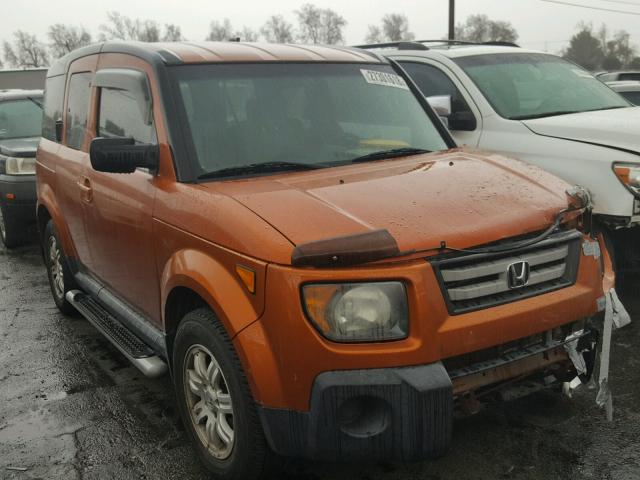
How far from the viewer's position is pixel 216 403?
2951mm

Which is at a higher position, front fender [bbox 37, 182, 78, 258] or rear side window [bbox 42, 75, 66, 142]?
rear side window [bbox 42, 75, 66, 142]

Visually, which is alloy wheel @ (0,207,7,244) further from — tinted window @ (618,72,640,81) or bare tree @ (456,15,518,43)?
bare tree @ (456,15,518,43)

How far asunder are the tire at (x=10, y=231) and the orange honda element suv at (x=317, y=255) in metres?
4.25

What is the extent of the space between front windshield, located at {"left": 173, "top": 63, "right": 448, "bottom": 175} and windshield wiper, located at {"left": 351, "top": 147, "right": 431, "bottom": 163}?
24mm

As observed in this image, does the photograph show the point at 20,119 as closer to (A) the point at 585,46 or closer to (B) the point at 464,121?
(B) the point at 464,121

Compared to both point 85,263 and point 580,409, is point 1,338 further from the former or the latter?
point 580,409

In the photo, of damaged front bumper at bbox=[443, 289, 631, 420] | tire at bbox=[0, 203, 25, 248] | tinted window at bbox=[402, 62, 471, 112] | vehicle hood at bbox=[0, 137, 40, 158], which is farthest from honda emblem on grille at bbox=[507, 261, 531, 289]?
tire at bbox=[0, 203, 25, 248]

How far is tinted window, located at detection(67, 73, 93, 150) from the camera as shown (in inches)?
178

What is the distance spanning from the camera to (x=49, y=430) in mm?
3682

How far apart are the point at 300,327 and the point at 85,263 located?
276 centimetres

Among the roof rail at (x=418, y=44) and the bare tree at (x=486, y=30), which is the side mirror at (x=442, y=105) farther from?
the bare tree at (x=486, y=30)

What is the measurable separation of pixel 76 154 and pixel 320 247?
276cm

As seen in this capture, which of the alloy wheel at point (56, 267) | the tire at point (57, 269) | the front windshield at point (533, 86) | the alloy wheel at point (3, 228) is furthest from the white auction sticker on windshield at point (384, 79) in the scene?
the alloy wheel at point (3, 228)

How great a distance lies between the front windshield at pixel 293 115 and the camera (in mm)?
3375
